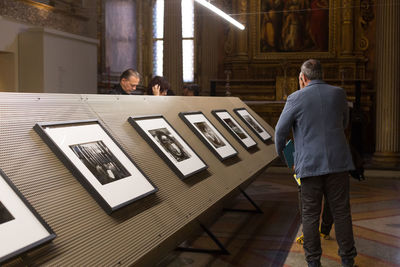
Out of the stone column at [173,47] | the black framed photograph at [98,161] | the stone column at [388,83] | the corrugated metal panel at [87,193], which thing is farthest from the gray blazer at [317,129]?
the stone column at [388,83]

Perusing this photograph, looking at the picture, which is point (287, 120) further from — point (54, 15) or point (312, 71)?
point (54, 15)

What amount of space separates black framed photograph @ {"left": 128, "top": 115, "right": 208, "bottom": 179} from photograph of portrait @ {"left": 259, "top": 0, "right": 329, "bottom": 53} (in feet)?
43.9

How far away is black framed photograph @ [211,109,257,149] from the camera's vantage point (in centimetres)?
581

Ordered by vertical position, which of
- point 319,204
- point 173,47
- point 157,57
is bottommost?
point 319,204

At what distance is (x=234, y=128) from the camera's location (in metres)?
6.05

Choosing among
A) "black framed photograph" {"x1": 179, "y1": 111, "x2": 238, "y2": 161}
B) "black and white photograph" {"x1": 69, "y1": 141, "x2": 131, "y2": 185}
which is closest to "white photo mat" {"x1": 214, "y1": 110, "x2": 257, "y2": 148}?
"black framed photograph" {"x1": 179, "y1": 111, "x2": 238, "y2": 161}

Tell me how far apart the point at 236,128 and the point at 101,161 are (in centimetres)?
338

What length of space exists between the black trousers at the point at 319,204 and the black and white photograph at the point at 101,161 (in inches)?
80.3

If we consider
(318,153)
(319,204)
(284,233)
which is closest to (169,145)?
(318,153)

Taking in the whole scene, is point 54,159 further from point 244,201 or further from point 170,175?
point 244,201

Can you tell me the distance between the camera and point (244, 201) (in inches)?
323


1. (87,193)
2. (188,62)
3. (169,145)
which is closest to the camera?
(87,193)


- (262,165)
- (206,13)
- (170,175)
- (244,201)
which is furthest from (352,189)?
(206,13)

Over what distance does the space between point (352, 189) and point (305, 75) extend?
17.4 ft
